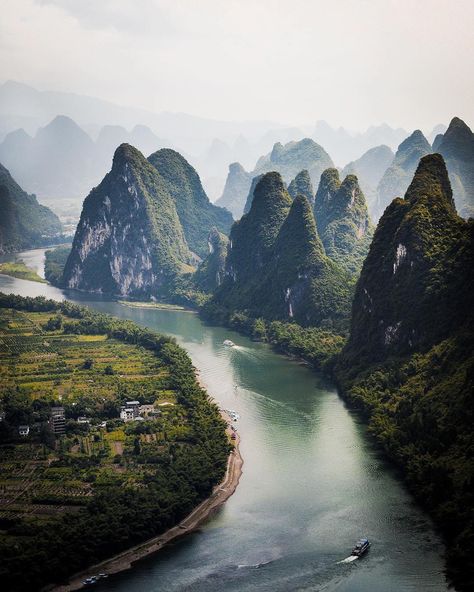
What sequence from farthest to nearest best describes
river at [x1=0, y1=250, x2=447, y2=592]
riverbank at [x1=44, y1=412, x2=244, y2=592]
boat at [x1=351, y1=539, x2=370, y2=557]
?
boat at [x1=351, y1=539, x2=370, y2=557] < riverbank at [x1=44, y1=412, x2=244, y2=592] < river at [x1=0, y1=250, x2=447, y2=592]

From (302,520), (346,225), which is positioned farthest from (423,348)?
(346,225)

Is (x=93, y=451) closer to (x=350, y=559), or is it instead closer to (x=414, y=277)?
(x=350, y=559)

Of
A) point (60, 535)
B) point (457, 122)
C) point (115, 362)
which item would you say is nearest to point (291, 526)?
point (60, 535)

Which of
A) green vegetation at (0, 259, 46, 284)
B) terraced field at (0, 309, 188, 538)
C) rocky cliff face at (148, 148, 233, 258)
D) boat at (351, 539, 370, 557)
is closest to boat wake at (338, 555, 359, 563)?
boat at (351, 539, 370, 557)

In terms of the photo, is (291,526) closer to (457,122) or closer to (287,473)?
(287,473)

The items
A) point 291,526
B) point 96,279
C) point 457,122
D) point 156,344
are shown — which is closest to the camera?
→ point 291,526

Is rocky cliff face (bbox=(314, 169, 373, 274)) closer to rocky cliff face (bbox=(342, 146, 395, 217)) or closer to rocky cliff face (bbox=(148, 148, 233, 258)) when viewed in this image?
rocky cliff face (bbox=(148, 148, 233, 258))
